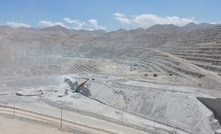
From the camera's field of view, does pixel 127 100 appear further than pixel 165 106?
Yes

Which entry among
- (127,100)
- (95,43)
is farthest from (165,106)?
(95,43)

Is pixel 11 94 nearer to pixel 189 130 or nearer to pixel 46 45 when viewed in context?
pixel 189 130

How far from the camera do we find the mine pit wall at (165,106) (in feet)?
79.9

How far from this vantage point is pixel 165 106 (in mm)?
28219

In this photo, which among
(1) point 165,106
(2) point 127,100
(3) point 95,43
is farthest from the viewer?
(3) point 95,43

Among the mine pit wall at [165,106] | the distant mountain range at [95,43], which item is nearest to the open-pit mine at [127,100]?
the mine pit wall at [165,106]

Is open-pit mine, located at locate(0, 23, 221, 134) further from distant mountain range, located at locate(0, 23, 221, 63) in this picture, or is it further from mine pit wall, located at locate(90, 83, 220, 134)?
distant mountain range, located at locate(0, 23, 221, 63)

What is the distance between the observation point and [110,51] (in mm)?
95938

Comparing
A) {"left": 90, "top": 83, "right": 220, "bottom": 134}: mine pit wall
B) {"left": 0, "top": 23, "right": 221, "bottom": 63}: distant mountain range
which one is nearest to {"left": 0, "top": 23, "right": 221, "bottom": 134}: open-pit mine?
{"left": 90, "top": 83, "right": 220, "bottom": 134}: mine pit wall

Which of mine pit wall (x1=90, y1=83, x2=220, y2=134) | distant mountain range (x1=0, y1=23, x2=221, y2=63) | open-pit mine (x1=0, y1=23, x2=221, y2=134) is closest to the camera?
mine pit wall (x1=90, y1=83, x2=220, y2=134)

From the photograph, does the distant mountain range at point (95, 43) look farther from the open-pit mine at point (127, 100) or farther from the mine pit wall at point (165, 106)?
the mine pit wall at point (165, 106)

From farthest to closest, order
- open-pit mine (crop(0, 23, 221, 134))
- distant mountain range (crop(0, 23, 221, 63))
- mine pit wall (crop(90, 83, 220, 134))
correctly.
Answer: distant mountain range (crop(0, 23, 221, 63)), open-pit mine (crop(0, 23, 221, 134)), mine pit wall (crop(90, 83, 220, 134))

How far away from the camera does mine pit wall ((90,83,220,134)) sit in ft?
79.9

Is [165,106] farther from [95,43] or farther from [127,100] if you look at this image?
[95,43]
